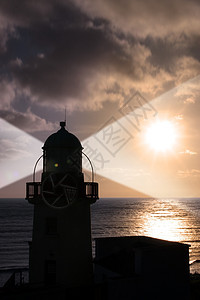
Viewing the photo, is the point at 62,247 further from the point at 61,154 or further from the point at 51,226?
the point at 61,154

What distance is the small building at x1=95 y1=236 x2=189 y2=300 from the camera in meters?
16.5

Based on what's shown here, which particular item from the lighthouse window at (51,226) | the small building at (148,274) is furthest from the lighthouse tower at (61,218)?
the small building at (148,274)

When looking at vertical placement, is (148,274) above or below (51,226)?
below

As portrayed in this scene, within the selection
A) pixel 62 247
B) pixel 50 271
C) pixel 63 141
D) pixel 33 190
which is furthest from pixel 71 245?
pixel 63 141

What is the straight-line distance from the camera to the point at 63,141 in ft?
64.5

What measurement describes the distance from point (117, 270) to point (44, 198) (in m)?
6.61

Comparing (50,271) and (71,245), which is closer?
(50,271)

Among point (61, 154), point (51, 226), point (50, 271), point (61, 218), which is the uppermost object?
point (61, 154)

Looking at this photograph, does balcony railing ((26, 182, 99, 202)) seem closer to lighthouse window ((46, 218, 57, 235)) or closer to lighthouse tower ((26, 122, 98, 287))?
lighthouse tower ((26, 122, 98, 287))

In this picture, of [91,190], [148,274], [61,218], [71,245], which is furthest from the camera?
[91,190]

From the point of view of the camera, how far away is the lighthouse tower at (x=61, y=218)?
1919cm

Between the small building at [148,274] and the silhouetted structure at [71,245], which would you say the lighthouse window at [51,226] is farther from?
the small building at [148,274]

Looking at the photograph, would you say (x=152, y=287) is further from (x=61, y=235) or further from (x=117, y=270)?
(x=61, y=235)

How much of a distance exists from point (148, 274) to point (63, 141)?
32.0 feet
